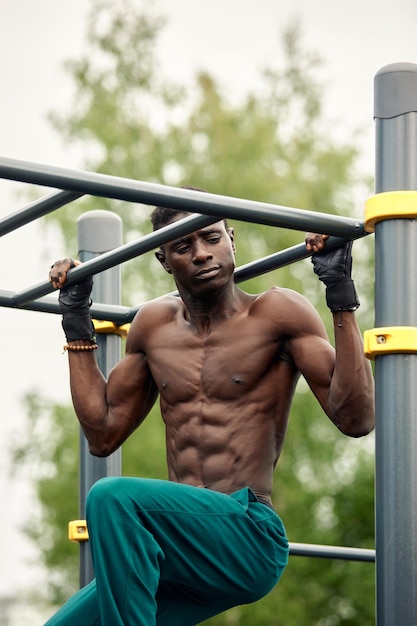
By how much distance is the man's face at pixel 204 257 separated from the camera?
3.62 meters

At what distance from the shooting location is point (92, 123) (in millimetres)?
15625

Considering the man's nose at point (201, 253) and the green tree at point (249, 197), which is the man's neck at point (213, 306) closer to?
the man's nose at point (201, 253)

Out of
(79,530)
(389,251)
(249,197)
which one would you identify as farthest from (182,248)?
(249,197)

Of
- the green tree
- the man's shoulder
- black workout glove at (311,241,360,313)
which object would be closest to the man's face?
the man's shoulder

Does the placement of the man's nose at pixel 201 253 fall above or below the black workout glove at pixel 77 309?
above

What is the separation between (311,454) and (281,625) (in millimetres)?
1787

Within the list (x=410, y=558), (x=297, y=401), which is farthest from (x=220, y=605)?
(x=297, y=401)

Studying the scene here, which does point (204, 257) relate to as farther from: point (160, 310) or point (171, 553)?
point (171, 553)

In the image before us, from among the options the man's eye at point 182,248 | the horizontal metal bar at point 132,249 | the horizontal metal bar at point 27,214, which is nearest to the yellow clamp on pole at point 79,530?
the horizontal metal bar at point 132,249

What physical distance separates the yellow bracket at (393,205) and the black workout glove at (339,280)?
0.75 feet

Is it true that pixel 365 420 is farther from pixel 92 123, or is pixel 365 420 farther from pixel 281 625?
pixel 92 123

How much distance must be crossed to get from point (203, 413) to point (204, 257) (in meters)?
0.42

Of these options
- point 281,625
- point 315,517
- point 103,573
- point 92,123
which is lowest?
point 281,625

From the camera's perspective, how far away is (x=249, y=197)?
47.8 feet
